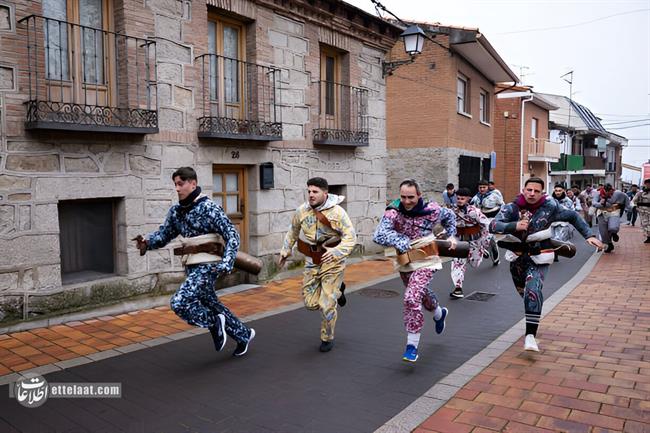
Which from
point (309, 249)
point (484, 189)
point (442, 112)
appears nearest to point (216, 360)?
point (309, 249)

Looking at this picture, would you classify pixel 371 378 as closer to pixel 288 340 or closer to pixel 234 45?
pixel 288 340

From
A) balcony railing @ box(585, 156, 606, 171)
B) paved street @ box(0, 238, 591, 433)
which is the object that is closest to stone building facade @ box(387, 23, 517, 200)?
paved street @ box(0, 238, 591, 433)

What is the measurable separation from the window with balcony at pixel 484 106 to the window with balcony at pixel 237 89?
41.1ft

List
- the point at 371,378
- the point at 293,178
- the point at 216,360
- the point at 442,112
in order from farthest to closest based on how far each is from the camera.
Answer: the point at 442,112 → the point at 293,178 → the point at 216,360 → the point at 371,378

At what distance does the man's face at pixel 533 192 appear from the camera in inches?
204

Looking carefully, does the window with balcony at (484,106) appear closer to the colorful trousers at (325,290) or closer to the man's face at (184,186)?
the colorful trousers at (325,290)

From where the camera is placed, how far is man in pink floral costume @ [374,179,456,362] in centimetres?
484

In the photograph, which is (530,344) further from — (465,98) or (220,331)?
(465,98)

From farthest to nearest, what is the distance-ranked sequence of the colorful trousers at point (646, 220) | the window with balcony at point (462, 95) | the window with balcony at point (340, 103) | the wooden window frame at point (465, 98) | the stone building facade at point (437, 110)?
1. the wooden window frame at point (465, 98)
2. the window with balcony at point (462, 95)
3. the stone building facade at point (437, 110)
4. the colorful trousers at point (646, 220)
5. the window with balcony at point (340, 103)

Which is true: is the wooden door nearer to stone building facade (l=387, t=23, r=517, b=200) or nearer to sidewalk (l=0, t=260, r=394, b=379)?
sidewalk (l=0, t=260, r=394, b=379)

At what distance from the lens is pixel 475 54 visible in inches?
662

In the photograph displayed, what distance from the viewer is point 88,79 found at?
6715 mm

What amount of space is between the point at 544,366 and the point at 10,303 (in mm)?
5500

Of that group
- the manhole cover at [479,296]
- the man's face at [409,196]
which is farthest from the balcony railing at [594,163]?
the man's face at [409,196]
